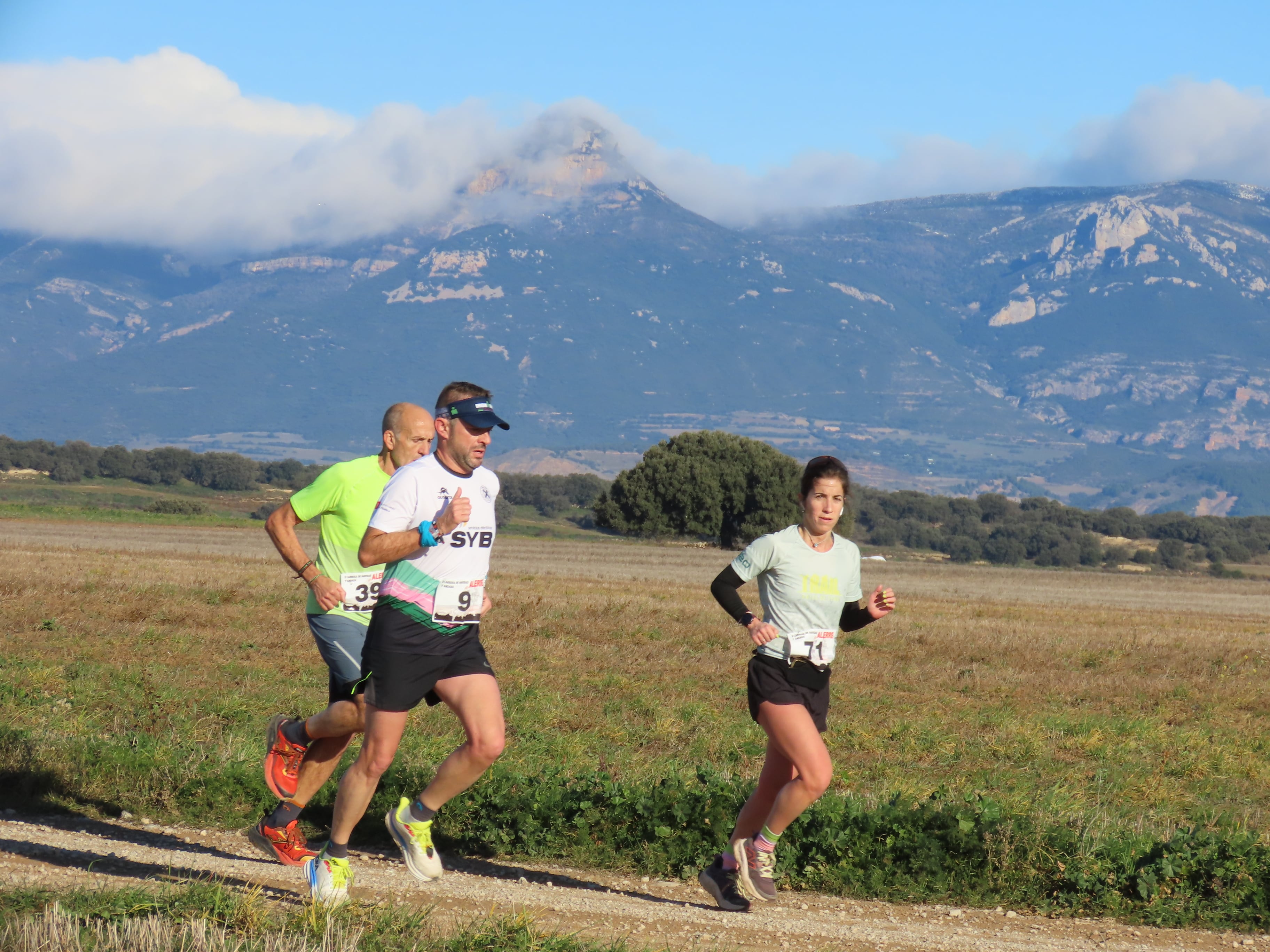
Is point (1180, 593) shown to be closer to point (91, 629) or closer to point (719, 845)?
point (91, 629)

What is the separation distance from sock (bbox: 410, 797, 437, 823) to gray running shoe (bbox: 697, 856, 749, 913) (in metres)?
1.44

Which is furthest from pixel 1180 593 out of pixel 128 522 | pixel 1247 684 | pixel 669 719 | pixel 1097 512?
pixel 1097 512

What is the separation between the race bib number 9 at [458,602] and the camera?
6.04 meters

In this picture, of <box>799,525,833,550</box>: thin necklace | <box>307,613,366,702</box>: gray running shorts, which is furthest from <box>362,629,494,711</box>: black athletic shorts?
<box>799,525,833,550</box>: thin necklace

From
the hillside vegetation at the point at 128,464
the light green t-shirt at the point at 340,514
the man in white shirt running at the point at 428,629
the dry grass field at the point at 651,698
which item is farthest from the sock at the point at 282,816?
the hillside vegetation at the point at 128,464

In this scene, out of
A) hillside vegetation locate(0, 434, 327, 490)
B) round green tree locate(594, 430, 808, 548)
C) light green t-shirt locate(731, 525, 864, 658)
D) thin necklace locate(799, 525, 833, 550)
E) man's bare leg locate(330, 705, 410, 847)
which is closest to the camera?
man's bare leg locate(330, 705, 410, 847)

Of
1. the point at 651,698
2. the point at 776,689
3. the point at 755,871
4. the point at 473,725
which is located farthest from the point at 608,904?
the point at 651,698

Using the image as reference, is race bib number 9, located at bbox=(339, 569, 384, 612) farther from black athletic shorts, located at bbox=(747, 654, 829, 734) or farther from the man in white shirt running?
black athletic shorts, located at bbox=(747, 654, 829, 734)

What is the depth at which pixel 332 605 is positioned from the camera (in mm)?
6648

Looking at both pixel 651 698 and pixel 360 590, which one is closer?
pixel 360 590

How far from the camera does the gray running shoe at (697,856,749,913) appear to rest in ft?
20.9

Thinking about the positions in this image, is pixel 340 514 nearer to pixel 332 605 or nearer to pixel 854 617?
pixel 332 605

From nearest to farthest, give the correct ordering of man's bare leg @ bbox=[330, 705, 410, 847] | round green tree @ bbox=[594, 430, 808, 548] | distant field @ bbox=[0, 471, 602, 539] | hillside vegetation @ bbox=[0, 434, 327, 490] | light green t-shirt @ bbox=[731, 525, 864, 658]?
man's bare leg @ bbox=[330, 705, 410, 847] < light green t-shirt @ bbox=[731, 525, 864, 658] < distant field @ bbox=[0, 471, 602, 539] < round green tree @ bbox=[594, 430, 808, 548] < hillside vegetation @ bbox=[0, 434, 327, 490]

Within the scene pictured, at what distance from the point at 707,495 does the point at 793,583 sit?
68.7 metres
